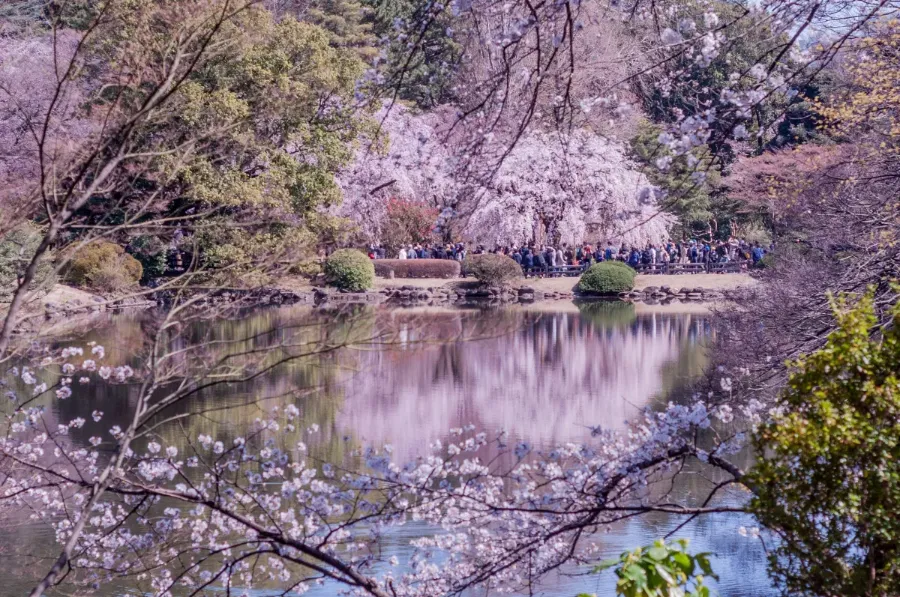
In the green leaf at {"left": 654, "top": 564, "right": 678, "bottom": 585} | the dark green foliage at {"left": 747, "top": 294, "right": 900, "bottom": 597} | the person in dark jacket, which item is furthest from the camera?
the person in dark jacket

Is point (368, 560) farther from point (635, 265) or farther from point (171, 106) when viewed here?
point (635, 265)

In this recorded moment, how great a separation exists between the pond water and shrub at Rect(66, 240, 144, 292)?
12.1 feet

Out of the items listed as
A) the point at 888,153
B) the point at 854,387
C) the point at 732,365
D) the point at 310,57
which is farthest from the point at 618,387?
the point at 854,387

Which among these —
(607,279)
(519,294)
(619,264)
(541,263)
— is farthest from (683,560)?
(541,263)

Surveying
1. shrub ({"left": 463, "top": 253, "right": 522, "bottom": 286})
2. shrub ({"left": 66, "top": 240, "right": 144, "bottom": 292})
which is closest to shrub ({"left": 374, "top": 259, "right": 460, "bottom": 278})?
shrub ({"left": 463, "top": 253, "right": 522, "bottom": 286})

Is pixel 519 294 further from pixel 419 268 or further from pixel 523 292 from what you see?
pixel 419 268

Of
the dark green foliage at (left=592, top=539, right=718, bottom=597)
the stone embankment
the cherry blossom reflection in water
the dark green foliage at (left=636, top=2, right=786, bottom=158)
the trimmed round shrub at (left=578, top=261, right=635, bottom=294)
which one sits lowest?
the cherry blossom reflection in water

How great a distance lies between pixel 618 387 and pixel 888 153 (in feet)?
28.0

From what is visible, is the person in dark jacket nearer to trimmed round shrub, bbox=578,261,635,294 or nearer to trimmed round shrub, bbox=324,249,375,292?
trimmed round shrub, bbox=578,261,635,294

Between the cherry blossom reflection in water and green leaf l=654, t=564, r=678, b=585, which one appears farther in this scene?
the cherry blossom reflection in water

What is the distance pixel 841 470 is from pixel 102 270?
28.2 meters

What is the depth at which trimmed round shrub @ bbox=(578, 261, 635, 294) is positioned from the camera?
34469 mm

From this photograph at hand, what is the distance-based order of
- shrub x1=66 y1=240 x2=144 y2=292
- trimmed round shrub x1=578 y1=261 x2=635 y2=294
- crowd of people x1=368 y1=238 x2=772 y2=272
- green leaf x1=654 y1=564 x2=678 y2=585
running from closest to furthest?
green leaf x1=654 y1=564 x2=678 y2=585 → shrub x1=66 y1=240 x2=144 y2=292 → trimmed round shrub x1=578 y1=261 x2=635 y2=294 → crowd of people x1=368 y1=238 x2=772 y2=272

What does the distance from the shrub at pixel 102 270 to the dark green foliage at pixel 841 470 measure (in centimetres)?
2721
